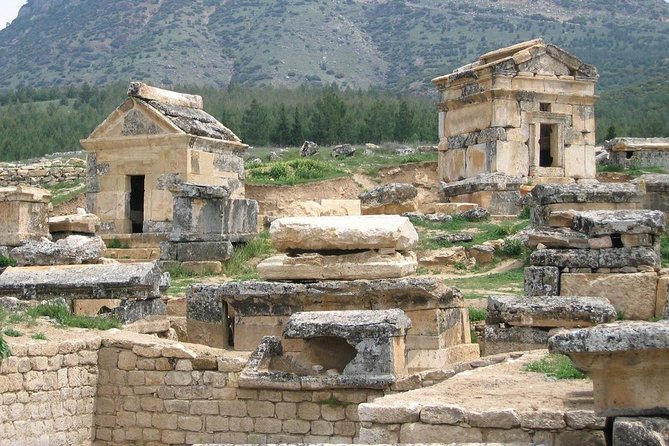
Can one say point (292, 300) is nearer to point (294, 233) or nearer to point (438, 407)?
point (294, 233)

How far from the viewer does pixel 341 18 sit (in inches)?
4651

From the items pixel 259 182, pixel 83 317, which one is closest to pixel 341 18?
pixel 259 182

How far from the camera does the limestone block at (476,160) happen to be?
74.8 feet

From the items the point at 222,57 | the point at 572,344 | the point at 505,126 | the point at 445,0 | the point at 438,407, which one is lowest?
the point at 438,407

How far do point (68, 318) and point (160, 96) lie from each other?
954cm

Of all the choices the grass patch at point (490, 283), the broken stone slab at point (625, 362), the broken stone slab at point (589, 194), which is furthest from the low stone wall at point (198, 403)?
the broken stone slab at point (589, 194)

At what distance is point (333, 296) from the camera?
1014cm

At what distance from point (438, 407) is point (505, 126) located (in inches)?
657

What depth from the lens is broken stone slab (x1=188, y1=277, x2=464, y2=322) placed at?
9.98m

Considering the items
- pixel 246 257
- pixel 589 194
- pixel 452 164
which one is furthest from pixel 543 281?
pixel 452 164

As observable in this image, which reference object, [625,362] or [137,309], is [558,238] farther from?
[625,362]

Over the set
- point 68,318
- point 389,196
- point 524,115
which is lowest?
point 68,318

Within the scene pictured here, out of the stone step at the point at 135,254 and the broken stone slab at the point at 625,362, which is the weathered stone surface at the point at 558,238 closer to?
the broken stone slab at the point at 625,362

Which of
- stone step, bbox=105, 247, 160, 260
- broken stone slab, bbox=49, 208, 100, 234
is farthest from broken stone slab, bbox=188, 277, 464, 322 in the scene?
broken stone slab, bbox=49, 208, 100, 234
